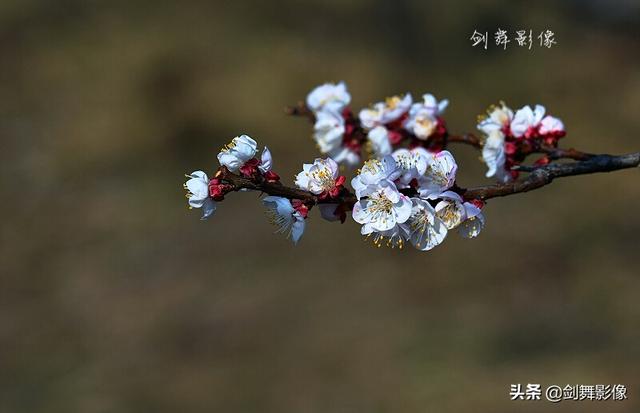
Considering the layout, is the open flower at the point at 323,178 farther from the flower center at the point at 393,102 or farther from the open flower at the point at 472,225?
the flower center at the point at 393,102

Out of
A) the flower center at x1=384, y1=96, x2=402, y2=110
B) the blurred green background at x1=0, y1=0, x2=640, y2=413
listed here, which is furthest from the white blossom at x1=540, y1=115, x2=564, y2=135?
the blurred green background at x1=0, y1=0, x2=640, y2=413

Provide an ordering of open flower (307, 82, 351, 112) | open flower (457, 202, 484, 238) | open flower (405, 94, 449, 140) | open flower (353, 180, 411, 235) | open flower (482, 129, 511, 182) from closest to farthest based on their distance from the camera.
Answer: open flower (353, 180, 411, 235)
open flower (457, 202, 484, 238)
open flower (482, 129, 511, 182)
open flower (405, 94, 449, 140)
open flower (307, 82, 351, 112)

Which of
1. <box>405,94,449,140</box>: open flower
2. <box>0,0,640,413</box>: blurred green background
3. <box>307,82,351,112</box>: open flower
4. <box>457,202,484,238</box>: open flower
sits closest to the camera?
<box>457,202,484,238</box>: open flower

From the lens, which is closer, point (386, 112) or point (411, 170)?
point (411, 170)

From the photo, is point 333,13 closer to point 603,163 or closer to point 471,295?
point 471,295

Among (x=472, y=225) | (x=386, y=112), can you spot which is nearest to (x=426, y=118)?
(x=386, y=112)

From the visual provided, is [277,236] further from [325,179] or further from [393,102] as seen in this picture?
[325,179]

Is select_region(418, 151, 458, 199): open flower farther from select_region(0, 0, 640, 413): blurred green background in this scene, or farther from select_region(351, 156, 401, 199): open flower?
select_region(0, 0, 640, 413): blurred green background
